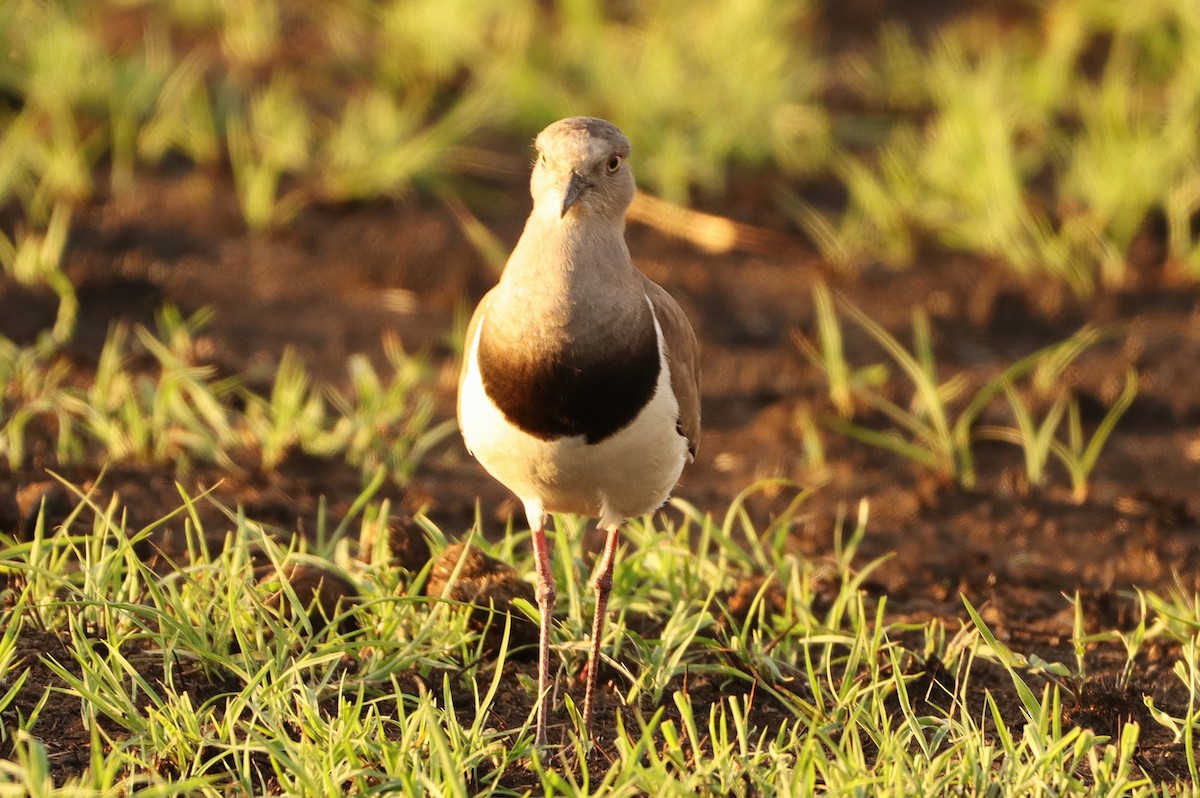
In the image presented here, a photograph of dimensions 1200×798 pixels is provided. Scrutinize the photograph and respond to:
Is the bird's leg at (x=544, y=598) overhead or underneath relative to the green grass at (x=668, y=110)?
overhead

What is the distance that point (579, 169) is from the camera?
3.50 metres

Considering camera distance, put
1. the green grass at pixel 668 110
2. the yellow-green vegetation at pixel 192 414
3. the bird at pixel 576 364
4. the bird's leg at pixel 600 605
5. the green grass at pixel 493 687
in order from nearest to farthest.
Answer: the green grass at pixel 493 687
the bird at pixel 576 364
the bird's leg at pixel 600 605
the yellow-green vegetation at pixel 192 414
the green grass at pixel 668 110

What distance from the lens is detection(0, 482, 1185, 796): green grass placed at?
3.16 meters

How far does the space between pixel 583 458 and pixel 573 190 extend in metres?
0.58

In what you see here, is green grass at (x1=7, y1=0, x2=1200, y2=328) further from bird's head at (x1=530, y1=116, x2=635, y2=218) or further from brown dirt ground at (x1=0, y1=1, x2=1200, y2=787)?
bird's head at (x1=530, y1=116, x2=635, y2=218)

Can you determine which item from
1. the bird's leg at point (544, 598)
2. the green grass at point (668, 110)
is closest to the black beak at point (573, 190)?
the bird's leg at point (544, 598)

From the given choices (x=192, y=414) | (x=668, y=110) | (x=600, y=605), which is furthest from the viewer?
(x=668, y=110)

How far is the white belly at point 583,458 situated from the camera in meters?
3.44

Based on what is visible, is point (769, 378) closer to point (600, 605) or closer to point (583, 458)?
point (600, 605)

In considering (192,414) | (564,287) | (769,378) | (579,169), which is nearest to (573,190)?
(579,169)

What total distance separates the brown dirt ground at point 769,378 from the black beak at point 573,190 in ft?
3.81

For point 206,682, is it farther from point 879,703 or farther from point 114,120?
point 114,120

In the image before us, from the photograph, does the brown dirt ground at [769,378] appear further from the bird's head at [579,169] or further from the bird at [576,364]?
the bird's head at [579,169]

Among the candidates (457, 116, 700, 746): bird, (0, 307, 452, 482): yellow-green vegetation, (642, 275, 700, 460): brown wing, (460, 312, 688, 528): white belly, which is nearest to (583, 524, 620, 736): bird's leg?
(457, 116, 700, 746): bird
